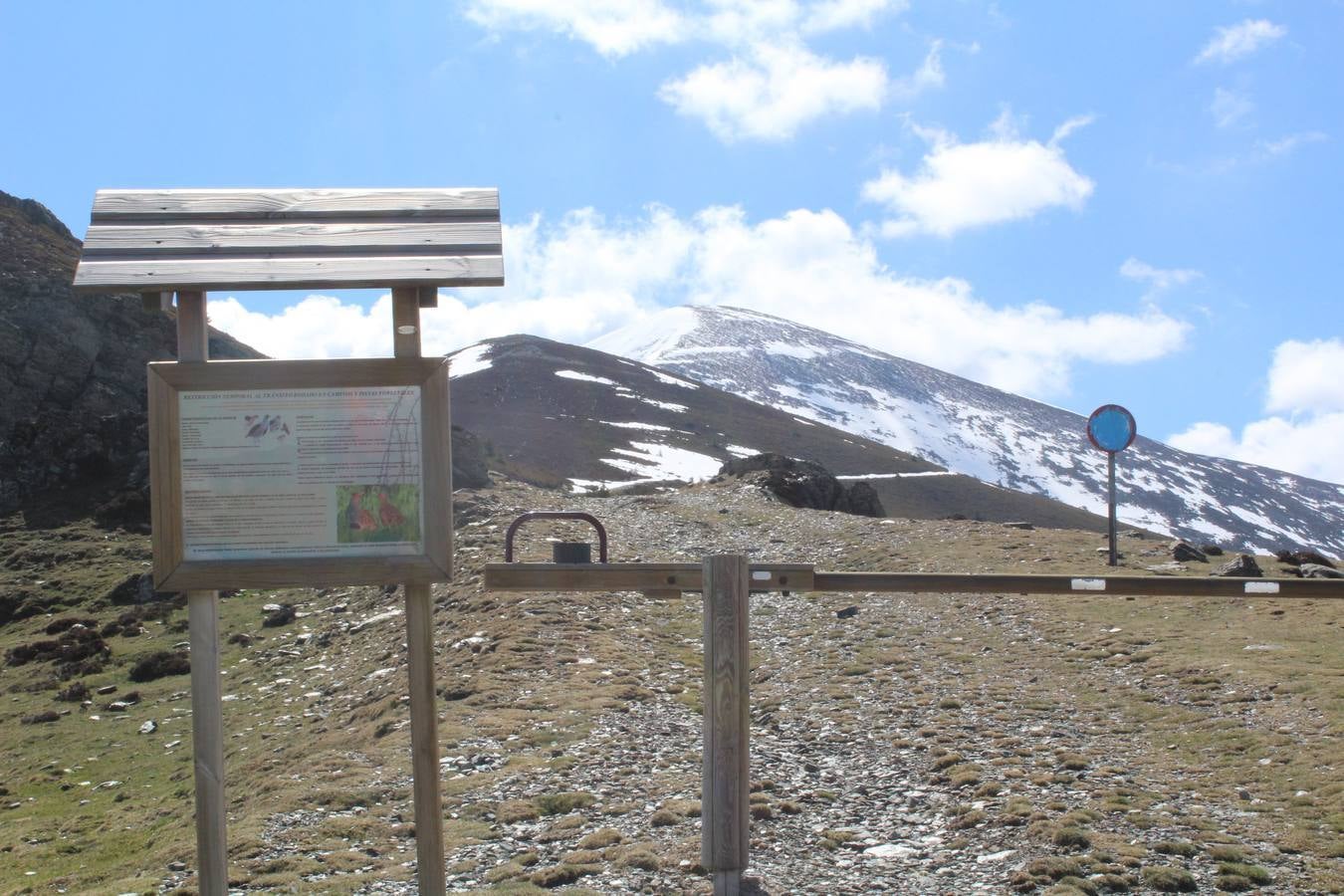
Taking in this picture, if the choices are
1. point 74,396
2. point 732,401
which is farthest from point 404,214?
point 732,401

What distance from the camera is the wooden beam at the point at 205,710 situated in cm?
705

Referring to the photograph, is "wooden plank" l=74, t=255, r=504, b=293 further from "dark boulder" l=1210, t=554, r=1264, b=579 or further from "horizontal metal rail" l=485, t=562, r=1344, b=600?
"dark boulder" l=1210, t=554, r=1264, b=579

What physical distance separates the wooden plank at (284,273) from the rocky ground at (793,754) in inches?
181

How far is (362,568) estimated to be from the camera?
680cm

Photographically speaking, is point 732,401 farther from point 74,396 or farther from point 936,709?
point 936,709

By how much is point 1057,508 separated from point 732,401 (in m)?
57.4

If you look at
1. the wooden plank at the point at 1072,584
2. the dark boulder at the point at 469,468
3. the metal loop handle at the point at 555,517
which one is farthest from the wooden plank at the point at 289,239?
the dark boulder at the point at 469,468

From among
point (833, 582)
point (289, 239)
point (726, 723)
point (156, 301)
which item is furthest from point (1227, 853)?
point (156, 301)

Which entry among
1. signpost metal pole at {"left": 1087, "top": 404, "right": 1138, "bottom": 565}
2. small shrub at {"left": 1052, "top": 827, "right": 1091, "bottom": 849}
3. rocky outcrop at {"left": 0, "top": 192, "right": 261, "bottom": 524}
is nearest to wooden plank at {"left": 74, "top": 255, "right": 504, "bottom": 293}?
small shrub at {"left": 1052, "top": 827, "right": 1091, "bottom": 849}

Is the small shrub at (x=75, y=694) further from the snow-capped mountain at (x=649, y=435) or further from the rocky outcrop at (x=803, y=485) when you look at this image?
the snow-capped mountain at (x=649, y=435)

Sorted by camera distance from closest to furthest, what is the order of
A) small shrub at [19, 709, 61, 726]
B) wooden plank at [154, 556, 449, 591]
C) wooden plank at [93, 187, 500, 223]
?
wooden plank at [154, 556, 449, 591] < wooden plank at [93, 187, 500, 223] < small shrub at [19, 709, 61, 726]

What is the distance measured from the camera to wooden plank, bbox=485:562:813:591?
7.55 m

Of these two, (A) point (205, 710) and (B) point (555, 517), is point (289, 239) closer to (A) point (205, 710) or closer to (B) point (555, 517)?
(B) point (555, 517)

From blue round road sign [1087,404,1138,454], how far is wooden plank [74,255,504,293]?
2055 cm
